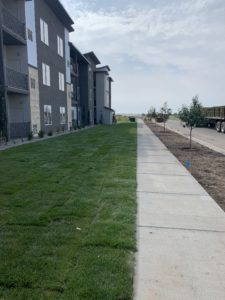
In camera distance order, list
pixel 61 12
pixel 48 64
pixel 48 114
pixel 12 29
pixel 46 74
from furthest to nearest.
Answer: pixel 61 12, pixel 48 114, pixel 48 64, pixel 46 74, pixel 12 29

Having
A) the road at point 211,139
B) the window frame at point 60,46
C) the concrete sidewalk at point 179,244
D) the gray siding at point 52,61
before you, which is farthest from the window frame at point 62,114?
the concrete sidewalk at point 179,244

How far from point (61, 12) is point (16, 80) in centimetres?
1145

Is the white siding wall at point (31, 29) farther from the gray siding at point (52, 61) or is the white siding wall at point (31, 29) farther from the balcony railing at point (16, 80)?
the balcony railing at point (16, 80)

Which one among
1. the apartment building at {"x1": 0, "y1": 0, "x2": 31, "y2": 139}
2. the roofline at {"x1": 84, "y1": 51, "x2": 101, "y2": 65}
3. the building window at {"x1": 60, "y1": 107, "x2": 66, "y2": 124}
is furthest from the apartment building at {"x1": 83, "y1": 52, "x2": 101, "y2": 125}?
the apartment building at {"x1": 0, "y1": 0, "x2": 31, "y2": 139}

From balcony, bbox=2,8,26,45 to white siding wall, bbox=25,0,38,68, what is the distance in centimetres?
103

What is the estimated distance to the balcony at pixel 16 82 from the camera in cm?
1773

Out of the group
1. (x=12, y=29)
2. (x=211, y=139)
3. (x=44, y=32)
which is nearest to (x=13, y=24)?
(x=12, y=29)

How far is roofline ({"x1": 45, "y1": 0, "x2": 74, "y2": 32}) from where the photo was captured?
78.9ft

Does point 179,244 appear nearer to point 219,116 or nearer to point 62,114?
point 62,114

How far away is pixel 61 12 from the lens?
26.4 meters

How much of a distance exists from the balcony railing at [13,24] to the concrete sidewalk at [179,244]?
15698 mm

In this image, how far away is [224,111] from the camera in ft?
96.3

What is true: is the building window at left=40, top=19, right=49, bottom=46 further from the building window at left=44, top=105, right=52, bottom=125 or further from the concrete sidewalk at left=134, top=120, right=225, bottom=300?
the concrete sidewalk at left=134, top=120, right=225, bottom=300

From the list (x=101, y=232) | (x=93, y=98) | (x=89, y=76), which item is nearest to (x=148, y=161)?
(x=101, y=232)
